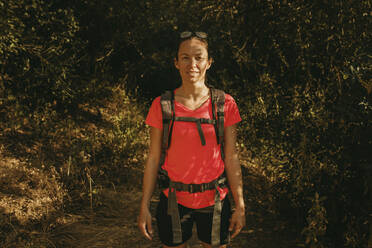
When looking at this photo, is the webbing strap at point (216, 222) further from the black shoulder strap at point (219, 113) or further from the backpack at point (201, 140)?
the black shoulder strap at point (219, 113)

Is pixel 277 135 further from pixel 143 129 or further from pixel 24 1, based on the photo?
pixel 24 1

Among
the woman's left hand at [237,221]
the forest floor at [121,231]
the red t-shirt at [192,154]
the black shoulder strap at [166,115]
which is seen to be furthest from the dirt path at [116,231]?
the black shoulder strap at [166,115]

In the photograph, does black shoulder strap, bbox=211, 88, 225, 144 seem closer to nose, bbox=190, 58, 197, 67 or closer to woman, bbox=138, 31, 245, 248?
woman, bbox=138, 31, 245, 248

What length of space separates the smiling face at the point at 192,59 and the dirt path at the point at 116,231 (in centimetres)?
222

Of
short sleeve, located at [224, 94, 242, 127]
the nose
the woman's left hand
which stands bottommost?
the woman's left hand

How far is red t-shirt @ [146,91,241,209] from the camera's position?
2.05 metres

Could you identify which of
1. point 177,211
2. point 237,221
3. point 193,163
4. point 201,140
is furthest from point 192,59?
point 237,221

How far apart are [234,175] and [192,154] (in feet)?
1.05

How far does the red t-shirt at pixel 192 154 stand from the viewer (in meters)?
2.05

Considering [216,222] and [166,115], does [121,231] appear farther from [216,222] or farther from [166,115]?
[166,115]

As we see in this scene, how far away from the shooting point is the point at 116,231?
13.0ft

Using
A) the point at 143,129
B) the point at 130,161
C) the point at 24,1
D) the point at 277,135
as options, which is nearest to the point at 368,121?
the point at 277,135

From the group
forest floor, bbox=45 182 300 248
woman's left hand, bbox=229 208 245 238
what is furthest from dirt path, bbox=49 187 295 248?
woman's left hand, bbox=229 208 245 238

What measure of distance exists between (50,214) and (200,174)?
8.75 ft
